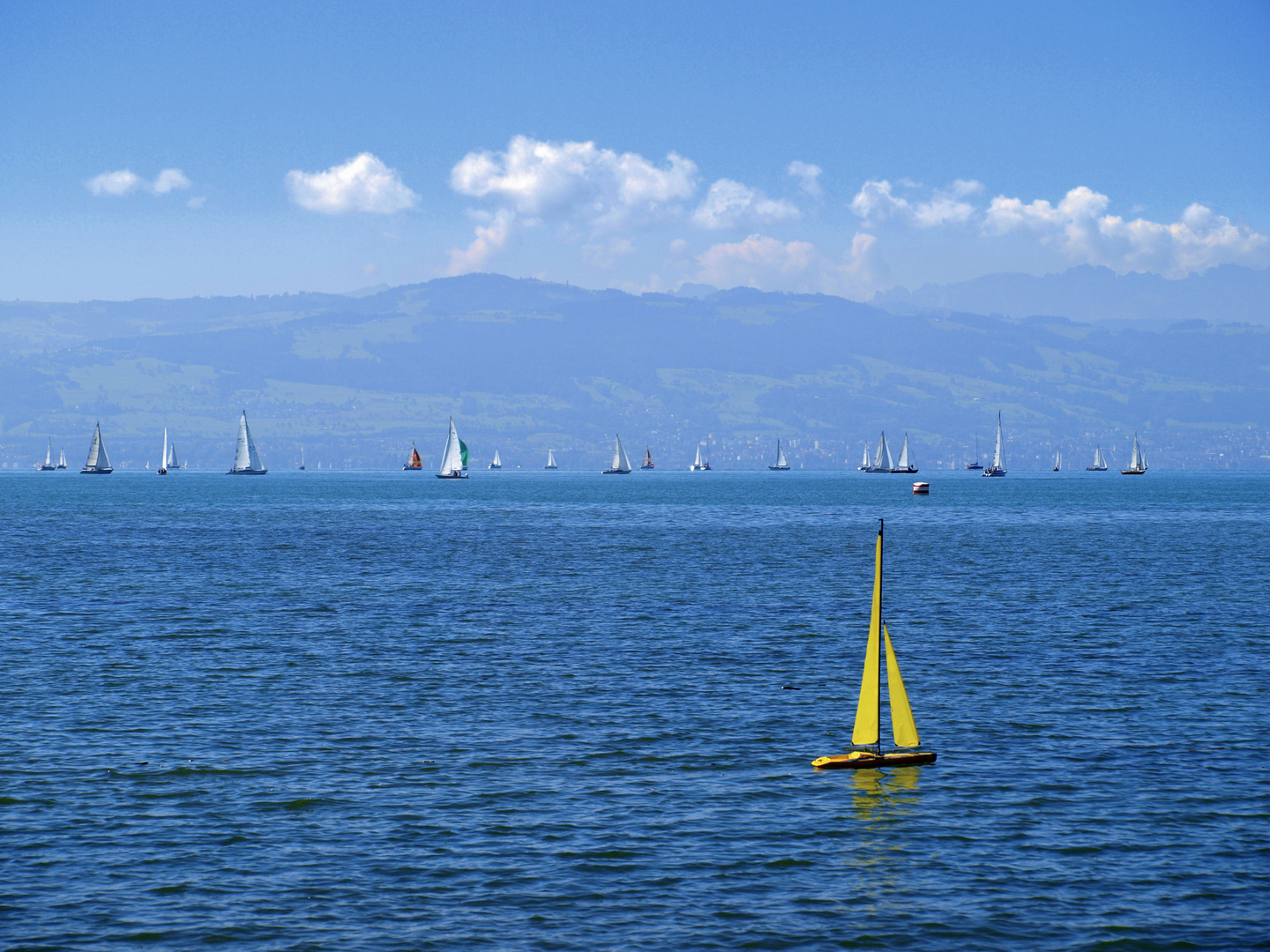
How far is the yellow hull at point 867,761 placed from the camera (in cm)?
3600

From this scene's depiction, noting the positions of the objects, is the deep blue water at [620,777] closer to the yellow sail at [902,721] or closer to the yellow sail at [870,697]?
the yellow sail at [902,721]

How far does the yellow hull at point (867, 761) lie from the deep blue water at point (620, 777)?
1.18 feet

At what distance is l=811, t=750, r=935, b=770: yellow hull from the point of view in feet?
118

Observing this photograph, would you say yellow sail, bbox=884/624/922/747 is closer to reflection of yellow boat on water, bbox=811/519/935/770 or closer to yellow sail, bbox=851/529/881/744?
reflection of yellow boat on water, bbox=811/519/935/770

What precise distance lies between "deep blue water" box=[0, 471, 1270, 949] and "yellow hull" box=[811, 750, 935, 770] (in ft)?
1.18

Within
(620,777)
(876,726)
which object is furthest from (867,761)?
(620,777)

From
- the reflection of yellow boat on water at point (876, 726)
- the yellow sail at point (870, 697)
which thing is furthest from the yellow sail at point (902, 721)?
the yellow sail at point (870, 697)

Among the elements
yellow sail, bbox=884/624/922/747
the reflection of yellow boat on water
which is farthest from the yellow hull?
yellow sail, bbox=884/624/922/747

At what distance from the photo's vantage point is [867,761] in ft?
119

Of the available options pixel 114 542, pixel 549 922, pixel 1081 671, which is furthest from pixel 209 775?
pixel 114 542

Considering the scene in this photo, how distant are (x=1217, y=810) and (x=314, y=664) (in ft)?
113

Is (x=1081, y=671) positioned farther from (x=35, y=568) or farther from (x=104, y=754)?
(x=35, y=568)

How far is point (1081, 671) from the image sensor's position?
51.8 meters

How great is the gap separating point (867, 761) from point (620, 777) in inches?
263
